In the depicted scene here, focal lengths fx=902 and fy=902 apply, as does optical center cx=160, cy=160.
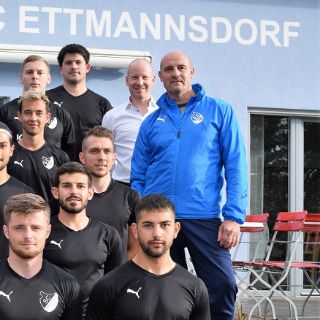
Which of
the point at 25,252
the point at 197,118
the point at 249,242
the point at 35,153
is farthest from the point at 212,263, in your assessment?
the point at 249,242

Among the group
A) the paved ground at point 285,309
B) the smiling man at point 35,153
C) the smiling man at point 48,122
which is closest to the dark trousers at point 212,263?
the smiling man at point 35,153

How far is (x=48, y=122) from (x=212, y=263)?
69.2 inches

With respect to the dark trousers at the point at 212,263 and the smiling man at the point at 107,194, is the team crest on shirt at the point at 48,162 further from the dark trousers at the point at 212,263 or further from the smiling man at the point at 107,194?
the dark trousers at the point at 212,263

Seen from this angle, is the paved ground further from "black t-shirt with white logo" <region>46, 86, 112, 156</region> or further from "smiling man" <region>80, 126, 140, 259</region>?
"smiling man" <region>80, 126, 140, 259</region>

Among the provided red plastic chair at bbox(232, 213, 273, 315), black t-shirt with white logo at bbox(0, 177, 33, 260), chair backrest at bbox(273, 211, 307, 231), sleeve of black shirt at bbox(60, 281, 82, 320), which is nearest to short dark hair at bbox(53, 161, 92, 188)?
black t-shirt with white logo at bbox(0, 177, 33, 260)

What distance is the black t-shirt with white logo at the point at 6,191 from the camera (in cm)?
552

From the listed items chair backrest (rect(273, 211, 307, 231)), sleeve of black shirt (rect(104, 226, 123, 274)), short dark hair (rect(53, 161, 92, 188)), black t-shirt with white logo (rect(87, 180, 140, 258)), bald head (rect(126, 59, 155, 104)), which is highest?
bald head (rect(126, 59, 155, 104))

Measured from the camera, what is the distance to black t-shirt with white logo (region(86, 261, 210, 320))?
16.5ft

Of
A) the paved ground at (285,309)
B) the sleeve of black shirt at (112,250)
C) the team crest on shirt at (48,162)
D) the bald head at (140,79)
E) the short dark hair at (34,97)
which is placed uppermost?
the bald head at (140,79)

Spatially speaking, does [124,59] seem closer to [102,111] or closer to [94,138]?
[102,111]

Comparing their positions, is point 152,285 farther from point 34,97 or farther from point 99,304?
point 34,97

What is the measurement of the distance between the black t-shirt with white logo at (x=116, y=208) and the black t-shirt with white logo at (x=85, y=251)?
22 centimetres

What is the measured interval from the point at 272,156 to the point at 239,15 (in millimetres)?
2001

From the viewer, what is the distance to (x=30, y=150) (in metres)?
6.18
